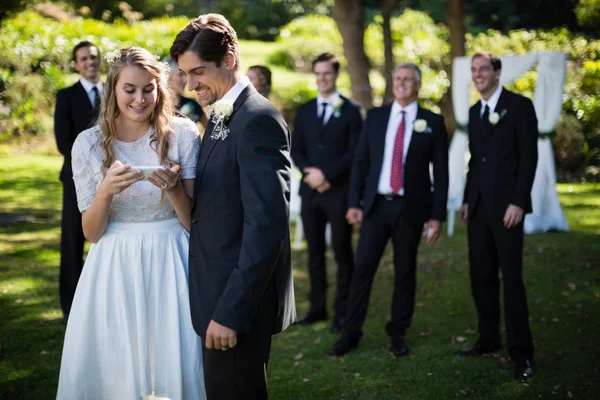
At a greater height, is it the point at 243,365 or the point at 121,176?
the point at 121,176

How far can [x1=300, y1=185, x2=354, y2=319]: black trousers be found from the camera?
622cm

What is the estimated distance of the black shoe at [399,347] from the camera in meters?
5.45

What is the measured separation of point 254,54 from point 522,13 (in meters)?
8.98

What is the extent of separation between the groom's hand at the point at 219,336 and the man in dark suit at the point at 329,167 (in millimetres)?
3600

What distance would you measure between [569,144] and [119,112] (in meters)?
13.0

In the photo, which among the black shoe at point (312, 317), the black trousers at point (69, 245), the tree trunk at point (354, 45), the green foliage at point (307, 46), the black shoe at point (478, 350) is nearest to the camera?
the black shoe at point (478, 350)

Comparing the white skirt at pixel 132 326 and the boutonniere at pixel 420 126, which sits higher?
the boutonniere at pixel 420 126

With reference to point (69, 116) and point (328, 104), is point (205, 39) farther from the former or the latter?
point (328, 104)

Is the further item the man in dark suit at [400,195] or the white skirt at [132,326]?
the man in dark suit at [400,195]

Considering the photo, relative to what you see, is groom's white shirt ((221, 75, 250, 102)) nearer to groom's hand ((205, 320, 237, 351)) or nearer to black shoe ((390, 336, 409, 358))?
groom's hand ((205, 320, 237, 351))

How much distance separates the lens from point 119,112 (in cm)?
322

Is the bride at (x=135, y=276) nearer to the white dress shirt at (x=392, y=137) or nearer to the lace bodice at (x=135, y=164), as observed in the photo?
the lace bodice at (x=135, y=164)

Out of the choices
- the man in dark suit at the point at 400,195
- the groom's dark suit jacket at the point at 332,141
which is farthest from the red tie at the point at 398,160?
the groom's dark suit jacket at the point at 332,141

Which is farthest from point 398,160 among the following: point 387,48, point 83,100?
point 387,48
